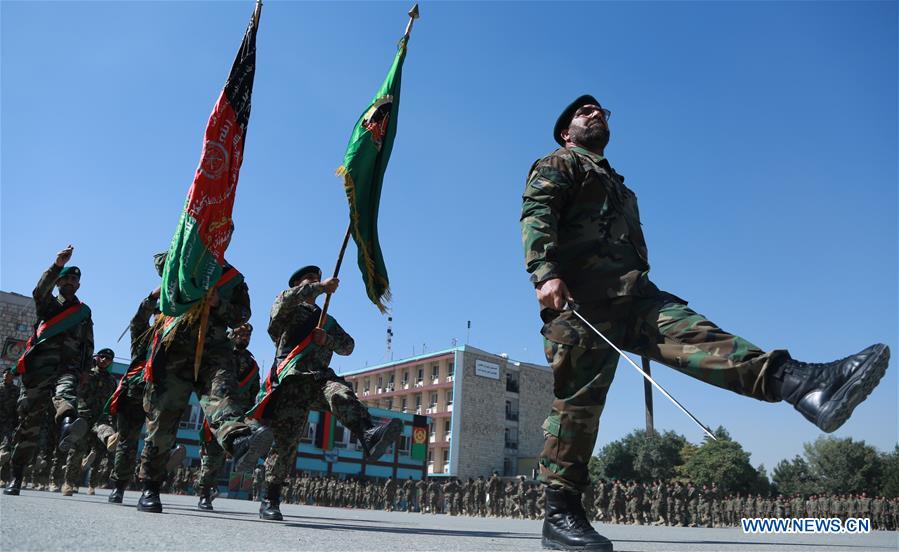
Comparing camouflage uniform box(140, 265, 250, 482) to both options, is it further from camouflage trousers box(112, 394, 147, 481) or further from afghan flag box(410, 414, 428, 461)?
afghan flag box(410, 414, 428, 461)

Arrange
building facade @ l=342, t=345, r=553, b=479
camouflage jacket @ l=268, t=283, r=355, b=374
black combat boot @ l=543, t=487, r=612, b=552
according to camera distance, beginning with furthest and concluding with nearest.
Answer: building facade @ l=342, t=345, r=553, b=479, camouflage jacket @ l=268, t=283, r=355, b=374, black combat boot @ l=543, t=487, r=612, b=552

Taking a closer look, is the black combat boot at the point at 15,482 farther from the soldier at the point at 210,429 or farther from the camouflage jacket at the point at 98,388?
the camouflage jacket at the point at 98,388

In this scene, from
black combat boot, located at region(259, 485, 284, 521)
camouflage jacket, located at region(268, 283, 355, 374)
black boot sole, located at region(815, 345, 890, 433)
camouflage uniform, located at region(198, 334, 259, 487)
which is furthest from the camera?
camouflage uniform, located at region(198, 334, 259, 487)

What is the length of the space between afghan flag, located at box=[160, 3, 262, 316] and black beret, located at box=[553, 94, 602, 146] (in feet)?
10.2

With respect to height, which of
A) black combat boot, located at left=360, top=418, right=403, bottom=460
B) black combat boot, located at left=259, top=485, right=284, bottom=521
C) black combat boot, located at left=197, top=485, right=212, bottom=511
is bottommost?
black combat boot, located at left=197, top=485, right=212, bottom=511

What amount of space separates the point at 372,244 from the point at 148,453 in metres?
2.78

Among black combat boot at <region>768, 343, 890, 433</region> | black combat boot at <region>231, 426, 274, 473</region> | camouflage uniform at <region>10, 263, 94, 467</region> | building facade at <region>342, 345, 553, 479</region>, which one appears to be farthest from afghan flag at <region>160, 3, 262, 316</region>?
building facade at <region>342, 345, 553, 479</region>

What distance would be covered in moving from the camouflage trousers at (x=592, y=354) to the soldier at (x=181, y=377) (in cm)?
254

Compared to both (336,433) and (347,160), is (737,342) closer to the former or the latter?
(347,160)

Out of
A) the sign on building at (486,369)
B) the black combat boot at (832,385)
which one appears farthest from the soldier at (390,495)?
the black combat boot at (832,385)

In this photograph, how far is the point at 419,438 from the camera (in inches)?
1982

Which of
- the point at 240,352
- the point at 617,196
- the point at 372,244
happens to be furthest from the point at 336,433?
the point at 617,196

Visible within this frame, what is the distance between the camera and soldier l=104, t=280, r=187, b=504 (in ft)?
21.1

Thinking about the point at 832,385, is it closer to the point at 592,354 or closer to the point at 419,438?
the point at 592,354
